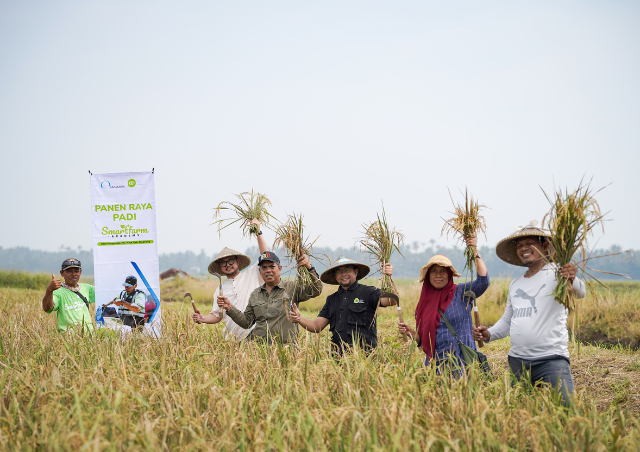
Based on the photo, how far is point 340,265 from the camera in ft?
16.1

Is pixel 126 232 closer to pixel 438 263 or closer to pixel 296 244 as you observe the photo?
pixel 296 244

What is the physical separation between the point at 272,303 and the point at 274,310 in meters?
0.08

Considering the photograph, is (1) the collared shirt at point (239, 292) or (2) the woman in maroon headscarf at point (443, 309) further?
(1) the collared shirt at point (239, 292)

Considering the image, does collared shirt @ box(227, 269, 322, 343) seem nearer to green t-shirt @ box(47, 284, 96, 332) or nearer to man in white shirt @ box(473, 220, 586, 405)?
man in white shirt @ box(473, 220, 586, 405)

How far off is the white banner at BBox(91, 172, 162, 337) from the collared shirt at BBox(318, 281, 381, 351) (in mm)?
2809

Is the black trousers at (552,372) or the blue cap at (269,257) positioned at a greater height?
the blue cap at (269,257)

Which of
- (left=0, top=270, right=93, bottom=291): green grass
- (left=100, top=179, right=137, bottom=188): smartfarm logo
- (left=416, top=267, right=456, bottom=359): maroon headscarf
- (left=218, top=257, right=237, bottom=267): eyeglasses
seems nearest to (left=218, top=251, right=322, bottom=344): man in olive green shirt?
(left=218, top=257, right=237, bottom=267): eyeglasses

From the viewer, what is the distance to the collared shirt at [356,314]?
4.70 meters

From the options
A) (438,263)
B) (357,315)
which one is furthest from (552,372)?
(357,315)

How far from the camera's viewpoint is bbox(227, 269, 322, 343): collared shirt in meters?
5.13

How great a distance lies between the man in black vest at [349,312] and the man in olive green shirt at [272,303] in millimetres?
288

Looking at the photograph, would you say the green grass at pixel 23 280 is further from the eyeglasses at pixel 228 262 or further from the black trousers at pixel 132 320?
the eyeglasses at pixel 228 262

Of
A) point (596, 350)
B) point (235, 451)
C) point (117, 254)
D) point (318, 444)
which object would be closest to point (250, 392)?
point (235, 451)

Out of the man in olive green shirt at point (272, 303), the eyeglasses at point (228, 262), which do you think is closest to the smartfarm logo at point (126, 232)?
the eyeglasses at point (228, 262)
